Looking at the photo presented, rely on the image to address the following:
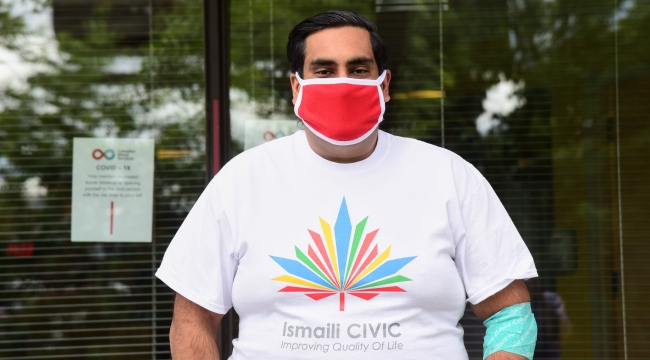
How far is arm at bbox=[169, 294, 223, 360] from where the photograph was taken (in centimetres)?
219

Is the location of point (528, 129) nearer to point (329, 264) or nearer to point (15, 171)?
point (329, 264)

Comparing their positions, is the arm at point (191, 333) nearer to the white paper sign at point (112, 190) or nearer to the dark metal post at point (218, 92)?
the dark metal post at point (218, 92)

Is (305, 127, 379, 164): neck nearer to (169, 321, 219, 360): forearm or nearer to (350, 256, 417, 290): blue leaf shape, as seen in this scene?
(350, 256, 417, 290): blue leaf shape

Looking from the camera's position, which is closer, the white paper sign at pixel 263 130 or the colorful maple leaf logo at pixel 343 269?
the colorful maple leaf logo at pixel 343 269

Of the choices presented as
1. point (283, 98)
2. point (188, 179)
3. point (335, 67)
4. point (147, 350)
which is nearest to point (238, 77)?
point (283, 98)

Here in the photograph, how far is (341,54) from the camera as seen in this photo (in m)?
2.24

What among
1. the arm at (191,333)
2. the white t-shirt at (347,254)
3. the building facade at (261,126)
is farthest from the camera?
the building facade at (261,126)

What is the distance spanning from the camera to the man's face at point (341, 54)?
2.24 meters

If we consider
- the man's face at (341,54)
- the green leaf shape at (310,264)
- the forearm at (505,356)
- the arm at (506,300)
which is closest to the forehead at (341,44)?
the man's face at (341,54)

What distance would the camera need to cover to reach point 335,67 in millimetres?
2260

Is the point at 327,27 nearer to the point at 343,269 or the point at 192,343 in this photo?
the point at 343,269

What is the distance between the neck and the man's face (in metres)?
0.18

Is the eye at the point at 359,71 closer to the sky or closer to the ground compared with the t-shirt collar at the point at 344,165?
closer to the sky

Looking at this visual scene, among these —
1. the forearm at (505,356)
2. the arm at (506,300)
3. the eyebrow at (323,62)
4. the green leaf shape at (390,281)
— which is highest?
the eyebrow at (323,62)
